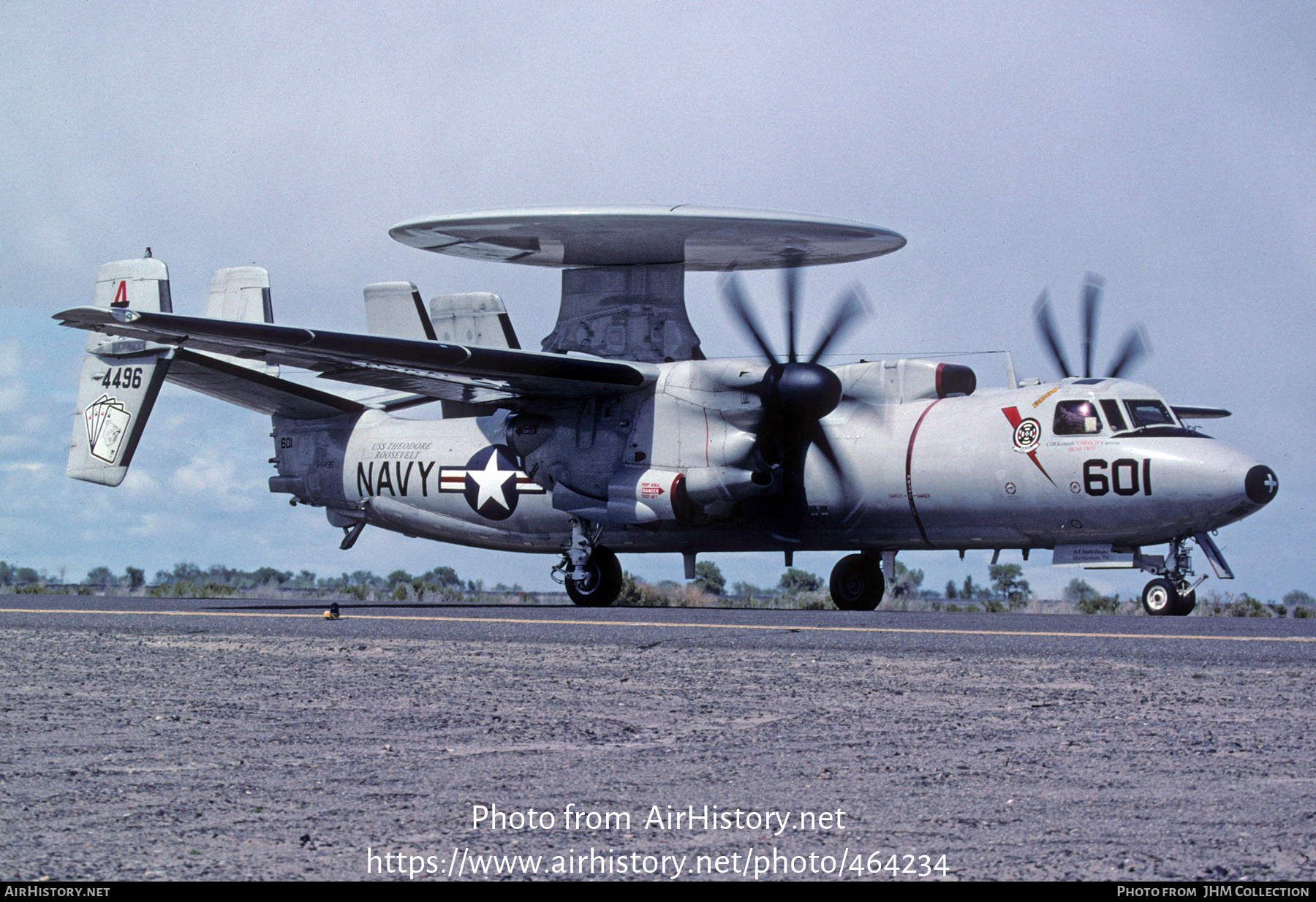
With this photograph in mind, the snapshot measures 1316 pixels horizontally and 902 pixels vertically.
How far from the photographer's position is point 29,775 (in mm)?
6090

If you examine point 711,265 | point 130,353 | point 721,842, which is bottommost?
point 721,842

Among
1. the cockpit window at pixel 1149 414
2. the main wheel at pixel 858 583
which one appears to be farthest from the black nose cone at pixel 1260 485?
the main wheel at pixel 858 583

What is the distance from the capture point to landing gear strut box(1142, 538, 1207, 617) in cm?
1748

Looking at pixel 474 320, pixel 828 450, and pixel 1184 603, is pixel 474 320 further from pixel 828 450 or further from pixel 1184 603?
pixel 1184 603

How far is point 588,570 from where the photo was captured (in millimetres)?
22406

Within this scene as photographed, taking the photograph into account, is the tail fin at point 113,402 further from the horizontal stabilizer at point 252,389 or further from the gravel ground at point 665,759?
the gravel ground at point 665,759

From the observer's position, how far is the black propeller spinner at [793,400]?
64.8 feet

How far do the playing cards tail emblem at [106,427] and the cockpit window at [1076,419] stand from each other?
1714 cm

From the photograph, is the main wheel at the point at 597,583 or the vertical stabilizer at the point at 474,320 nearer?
the main wheel at the point at 597,583

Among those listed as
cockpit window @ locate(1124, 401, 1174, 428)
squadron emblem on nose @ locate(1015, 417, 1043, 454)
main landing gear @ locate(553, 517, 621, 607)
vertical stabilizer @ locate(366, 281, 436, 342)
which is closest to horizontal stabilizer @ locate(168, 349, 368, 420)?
vertical stabilizer @ locate(366, 281, 436, 342)
